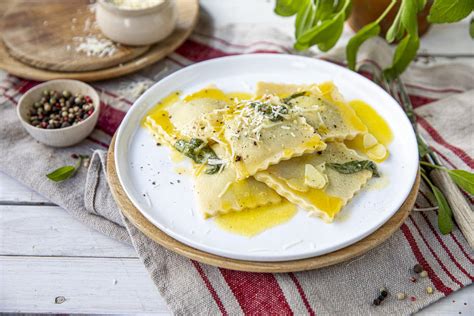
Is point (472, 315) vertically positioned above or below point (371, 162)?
below

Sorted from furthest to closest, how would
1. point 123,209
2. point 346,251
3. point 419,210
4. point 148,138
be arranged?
point 148,138 → point 419,210 → point 123,209 → point 346,251

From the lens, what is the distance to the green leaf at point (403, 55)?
411cm

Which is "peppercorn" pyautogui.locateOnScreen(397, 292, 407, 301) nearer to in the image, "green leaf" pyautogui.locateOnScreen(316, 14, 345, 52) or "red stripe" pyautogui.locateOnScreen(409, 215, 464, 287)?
"red stripe" pyautogui.locateOnScreen(409, 215, 464, 287)

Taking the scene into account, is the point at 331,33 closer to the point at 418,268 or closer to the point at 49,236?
the point at 418,268

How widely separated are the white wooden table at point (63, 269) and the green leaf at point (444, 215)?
36cm

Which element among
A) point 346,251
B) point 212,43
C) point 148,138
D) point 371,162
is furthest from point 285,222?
point 212,43

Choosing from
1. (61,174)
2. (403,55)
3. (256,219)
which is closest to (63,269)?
(61,174)

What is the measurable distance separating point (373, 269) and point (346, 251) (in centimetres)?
26

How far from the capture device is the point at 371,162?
3.42 meters

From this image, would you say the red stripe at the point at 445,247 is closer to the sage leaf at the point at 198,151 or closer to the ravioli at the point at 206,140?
the ravioli at the point at 206,140

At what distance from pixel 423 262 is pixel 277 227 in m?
0.84

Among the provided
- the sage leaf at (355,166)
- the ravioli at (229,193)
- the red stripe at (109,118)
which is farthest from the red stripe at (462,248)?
the red stripe at (109,118)

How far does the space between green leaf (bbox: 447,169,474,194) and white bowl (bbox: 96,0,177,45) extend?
98.7 inches

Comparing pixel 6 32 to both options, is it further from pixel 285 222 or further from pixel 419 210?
pixel 419 210
